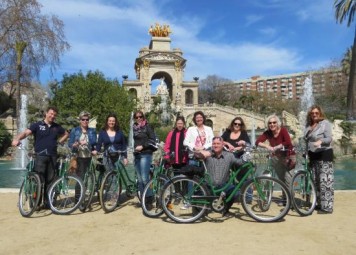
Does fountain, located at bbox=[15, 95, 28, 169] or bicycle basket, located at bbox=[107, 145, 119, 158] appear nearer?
bicycle basket, located at bbox=[107, 145, 119, 158]

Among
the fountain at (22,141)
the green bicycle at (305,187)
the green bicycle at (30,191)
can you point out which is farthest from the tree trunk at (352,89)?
→ the green bicycle at (30,191)

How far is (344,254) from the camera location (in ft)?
13.1

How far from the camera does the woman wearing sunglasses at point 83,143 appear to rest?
6.30m

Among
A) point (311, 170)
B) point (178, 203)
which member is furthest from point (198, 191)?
point (311, 170)

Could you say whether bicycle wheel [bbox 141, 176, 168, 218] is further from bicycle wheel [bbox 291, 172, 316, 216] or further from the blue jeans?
bicycle wheel [bbox 291, 172, 316, 216]

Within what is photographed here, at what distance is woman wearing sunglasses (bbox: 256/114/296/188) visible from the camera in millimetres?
6055

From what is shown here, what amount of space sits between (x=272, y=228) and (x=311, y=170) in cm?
160

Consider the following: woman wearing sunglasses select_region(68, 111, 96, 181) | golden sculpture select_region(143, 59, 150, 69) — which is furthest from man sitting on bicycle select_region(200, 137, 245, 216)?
→ golden sculpture select_region(143, 59, 150, 69)

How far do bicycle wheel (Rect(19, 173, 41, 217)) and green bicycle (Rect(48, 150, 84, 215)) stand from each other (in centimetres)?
20

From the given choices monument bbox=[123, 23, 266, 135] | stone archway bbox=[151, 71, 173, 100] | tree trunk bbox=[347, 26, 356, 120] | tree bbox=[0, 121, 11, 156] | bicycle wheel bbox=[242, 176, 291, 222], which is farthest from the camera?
stone archway bbox=[151, 71, 173, 100]

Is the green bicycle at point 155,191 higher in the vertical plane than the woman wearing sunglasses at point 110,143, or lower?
lower

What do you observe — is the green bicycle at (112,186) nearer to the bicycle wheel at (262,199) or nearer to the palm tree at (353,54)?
the bicycle wheel at (262,199)

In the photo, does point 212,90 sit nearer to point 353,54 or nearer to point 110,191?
point 353,54

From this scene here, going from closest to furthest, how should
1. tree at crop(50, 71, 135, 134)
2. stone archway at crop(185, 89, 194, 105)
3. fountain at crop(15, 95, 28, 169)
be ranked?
fountain at crop(15, 95, 28, 169) → tree at crop(50, 71, 135, 134) → stone archway at crop(185, 89, 194, 105)
